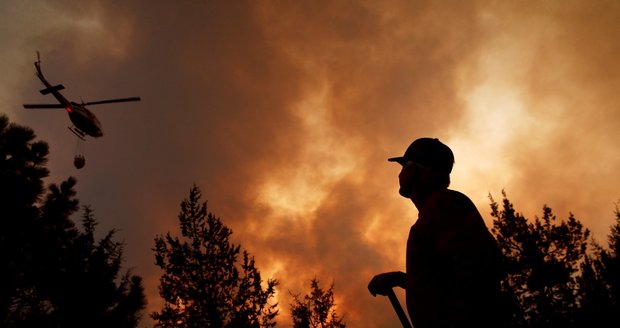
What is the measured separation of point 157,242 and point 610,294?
35118 mm

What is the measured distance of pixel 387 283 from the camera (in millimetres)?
2221

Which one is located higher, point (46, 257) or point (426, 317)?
point (46, 257)

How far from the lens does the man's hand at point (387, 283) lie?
2.22 meters

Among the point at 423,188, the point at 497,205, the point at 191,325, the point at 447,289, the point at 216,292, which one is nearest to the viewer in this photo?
the point at 447,289

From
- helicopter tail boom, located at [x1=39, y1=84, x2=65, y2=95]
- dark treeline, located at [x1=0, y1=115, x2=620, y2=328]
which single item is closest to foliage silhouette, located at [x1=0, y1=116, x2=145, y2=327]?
dark treeline, located at [x1=0, y1=115, x2=620, y2=328]

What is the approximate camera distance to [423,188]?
7.37ft

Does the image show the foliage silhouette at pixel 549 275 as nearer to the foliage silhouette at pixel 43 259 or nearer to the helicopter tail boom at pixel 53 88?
the foliage silhouette at pixel 43 259

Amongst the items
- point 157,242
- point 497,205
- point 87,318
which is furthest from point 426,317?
point 497,205

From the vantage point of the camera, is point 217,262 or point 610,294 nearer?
point 217,262

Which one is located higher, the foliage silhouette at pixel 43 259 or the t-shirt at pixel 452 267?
the foliage silhouette at pixel 43 259

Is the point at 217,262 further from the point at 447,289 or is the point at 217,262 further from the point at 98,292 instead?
the point at 447,289

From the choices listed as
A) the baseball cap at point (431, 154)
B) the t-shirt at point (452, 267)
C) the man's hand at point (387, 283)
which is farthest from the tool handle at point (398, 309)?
the baseball cap at point (431, 154)

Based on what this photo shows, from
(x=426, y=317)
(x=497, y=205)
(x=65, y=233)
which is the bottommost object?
(x=426, y=317)

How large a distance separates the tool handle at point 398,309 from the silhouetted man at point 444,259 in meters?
0.04
